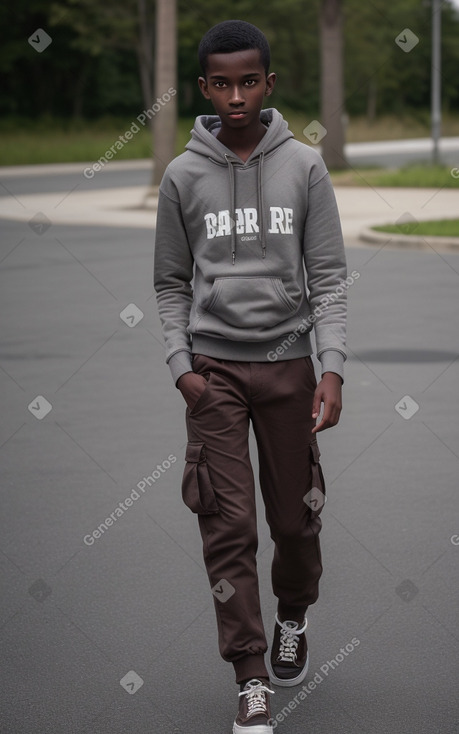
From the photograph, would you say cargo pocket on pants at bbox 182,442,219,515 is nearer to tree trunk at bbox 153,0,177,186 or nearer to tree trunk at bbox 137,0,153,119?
tree trunk at bbox 153,0,177,186

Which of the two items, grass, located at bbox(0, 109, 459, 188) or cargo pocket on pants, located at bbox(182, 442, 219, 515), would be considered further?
grass, located at bbox(0, 109, 459, 188)

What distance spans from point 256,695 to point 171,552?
184 cm

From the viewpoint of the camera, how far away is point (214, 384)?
3.78 m

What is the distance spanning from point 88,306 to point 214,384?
28.5ft

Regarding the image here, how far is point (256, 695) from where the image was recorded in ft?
12.2

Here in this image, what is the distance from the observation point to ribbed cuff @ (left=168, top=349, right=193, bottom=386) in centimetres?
382

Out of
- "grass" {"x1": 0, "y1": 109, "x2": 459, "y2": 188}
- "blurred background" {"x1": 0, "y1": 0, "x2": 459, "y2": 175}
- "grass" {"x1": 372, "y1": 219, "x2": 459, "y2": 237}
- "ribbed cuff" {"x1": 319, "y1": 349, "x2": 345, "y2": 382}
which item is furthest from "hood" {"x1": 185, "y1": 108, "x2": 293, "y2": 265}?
"blurred background" {"x1": 0, "y1": 0, "x2": 459, "y2": 175}

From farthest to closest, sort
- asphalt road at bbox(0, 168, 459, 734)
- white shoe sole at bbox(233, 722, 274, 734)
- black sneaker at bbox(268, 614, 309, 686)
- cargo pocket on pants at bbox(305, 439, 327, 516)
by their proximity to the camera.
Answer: black sneaker at bbox(268, 614, 309, 686)
asphalt road at bbox(0, 168, 459, 734)
cargo pocket on pants at bbox(305, 439, 327, 516)
white shoe sole at bbox(233, 722, 274, 734)

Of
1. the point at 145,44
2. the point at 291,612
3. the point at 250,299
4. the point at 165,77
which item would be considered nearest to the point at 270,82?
the point at 250,299

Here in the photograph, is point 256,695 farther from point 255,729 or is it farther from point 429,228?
point 429,228
